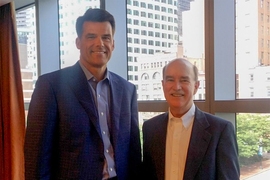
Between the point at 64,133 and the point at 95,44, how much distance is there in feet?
1.65

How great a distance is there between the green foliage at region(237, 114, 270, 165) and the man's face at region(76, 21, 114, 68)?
1.02 m

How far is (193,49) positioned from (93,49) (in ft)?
3.14

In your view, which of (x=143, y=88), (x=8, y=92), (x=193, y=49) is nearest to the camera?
(x=193, y=49)

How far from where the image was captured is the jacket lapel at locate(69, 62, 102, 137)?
1.67m

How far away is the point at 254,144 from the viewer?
2039mm

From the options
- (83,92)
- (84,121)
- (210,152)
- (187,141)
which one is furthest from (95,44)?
(210,152)

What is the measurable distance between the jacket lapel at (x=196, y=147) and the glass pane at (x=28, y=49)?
2.83m

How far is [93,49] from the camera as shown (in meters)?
1.72

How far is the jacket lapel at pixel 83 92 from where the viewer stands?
1.67 meters

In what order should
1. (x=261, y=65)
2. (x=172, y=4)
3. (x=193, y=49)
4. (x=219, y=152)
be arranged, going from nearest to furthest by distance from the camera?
(x=219, y=152)
(x=261, y=65)
(x=193, y=49)
(x=172, y=4)

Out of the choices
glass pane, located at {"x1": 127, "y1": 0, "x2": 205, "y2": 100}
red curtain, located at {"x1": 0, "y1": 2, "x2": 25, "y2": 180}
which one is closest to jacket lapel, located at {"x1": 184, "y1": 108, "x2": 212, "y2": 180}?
glass pane, located at {"x1": 127, "y1": 0, "x2": 205, "y2": 100}

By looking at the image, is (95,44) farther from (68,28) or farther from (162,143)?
(68,28)

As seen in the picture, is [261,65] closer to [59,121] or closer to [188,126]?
[188,126]

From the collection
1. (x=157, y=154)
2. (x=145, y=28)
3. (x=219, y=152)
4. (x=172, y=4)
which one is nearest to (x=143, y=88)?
(x=145, y=28)
